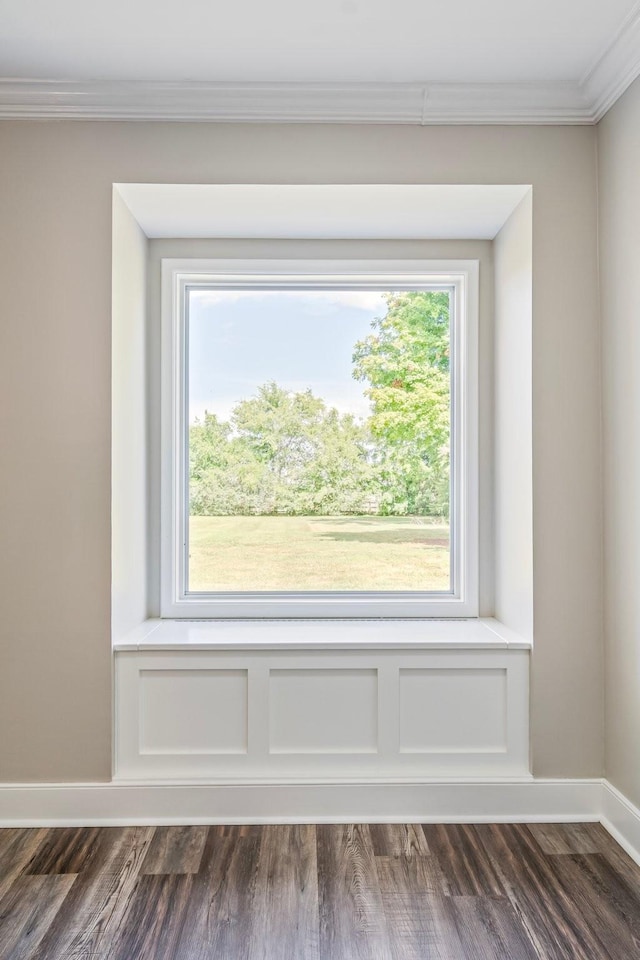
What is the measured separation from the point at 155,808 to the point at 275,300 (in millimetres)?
2156

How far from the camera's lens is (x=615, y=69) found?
7.11 ft

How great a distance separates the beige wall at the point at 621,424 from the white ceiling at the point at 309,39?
1.01 feet

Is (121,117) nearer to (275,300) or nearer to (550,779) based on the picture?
(275,300)

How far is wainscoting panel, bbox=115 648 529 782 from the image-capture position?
8.01 ft

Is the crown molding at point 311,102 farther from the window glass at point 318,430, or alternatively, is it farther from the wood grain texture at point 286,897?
the wood grain texture at point 286,897

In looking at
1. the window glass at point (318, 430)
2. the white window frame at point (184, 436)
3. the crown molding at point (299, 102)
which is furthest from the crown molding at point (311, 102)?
the window glass at point (318, 430)

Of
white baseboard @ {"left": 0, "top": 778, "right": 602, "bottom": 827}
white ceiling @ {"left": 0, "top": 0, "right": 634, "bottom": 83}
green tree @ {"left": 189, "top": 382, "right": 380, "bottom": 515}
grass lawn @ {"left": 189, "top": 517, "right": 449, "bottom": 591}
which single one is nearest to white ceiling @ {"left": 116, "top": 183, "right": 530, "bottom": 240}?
white ceiling @ {"left": 0, "top": 0, "right": 634, "bottom": 83}

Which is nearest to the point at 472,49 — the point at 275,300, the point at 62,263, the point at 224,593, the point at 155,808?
the point at 275,300

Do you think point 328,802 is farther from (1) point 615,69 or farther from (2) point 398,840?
(1) point 615,69

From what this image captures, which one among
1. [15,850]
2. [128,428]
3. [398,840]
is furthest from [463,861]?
[128,428]

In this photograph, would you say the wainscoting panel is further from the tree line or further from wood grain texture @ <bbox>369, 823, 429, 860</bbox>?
the tree line

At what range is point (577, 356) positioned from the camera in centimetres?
243

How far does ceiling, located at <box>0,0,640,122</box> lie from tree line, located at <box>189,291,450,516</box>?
2.98 feet

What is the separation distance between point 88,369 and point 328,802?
183 centimetres
